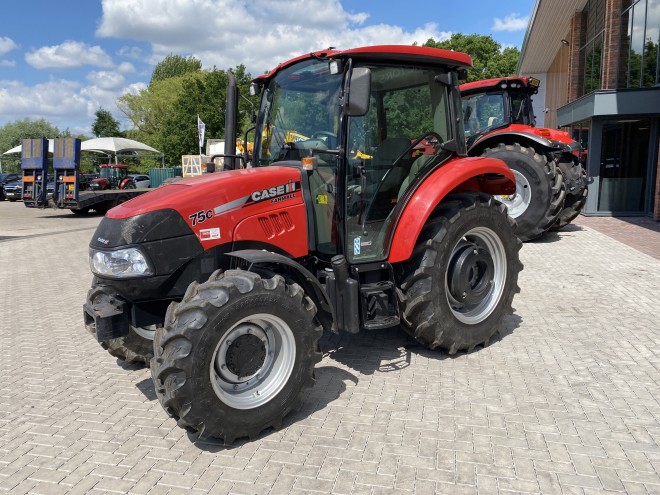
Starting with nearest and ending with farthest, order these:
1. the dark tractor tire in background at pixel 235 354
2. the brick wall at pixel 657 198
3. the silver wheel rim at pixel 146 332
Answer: the dark tractor tire in background at pixel 235 354 < the silver wheel rim at pixel 146 332 < the brick wall at pixel 657 198

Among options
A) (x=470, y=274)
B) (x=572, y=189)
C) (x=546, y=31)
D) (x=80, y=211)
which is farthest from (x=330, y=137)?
(x=546, y=31)

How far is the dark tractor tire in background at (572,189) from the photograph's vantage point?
10273mm

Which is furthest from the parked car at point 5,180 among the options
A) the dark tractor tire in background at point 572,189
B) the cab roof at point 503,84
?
the dark tractor tire in background at point 572,189

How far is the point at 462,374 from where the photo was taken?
4.33 m

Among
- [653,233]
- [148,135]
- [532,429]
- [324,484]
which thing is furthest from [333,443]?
[148,135]

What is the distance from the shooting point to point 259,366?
3.50 meters

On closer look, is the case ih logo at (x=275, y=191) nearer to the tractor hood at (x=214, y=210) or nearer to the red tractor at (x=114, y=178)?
the tractor hood at (x=214, y=210)

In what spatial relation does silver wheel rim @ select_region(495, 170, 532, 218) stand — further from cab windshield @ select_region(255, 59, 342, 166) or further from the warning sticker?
the warning sticker

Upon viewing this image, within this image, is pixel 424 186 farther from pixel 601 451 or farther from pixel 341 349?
pixel 601 451

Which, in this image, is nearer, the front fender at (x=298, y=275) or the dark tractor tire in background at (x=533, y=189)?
the front fender at (x=298, y=275)

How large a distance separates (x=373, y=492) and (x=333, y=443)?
0.53m

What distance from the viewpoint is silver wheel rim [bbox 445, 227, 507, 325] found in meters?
4.75

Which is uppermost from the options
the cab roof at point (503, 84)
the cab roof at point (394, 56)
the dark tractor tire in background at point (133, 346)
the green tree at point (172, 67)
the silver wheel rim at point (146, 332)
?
the green tree at point (172, 67)

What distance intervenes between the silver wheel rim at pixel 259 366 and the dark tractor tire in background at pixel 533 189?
708cm
